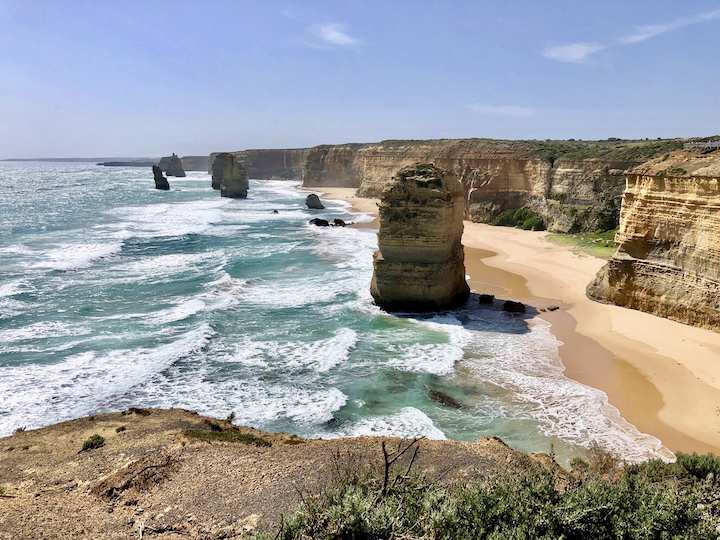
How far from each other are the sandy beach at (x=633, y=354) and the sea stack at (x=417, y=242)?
4.58 metres

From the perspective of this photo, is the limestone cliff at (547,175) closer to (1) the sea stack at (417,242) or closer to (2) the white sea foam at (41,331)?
(1) the sea stack at (417,242)

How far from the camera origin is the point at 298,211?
199ft

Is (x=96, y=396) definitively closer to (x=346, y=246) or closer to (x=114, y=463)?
(x=114, y=463)

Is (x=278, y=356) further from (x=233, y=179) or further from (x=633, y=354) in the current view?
(x=233, y=179)

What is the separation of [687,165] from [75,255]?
34.7 m

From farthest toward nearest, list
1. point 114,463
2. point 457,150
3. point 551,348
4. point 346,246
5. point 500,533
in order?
1. point 457,150
2. point 346,246
3. point 551,348
4. point 114,463
5. point 500,533

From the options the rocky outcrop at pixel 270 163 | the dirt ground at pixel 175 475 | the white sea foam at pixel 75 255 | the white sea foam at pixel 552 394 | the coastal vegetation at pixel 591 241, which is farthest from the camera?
the rocky outcrop at pixel 270 163

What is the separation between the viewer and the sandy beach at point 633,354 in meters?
12.6

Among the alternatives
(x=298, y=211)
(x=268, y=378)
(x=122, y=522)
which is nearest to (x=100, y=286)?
(x=268, y=378)

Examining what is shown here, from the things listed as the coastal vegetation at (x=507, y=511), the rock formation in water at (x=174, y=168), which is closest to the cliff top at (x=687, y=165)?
the coastal vegetation at (x=507, y=511)

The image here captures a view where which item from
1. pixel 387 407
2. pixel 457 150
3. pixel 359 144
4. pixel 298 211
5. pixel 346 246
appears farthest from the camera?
pixel 359 144

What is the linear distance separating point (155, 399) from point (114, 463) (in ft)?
16.1

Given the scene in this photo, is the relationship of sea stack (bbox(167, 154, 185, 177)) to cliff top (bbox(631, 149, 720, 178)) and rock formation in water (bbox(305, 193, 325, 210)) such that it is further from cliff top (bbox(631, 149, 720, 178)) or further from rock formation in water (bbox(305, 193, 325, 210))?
cliff top (bbox(631, 149, 720, 178))

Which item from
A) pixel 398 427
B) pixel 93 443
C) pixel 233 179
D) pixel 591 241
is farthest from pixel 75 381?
pixel 233 179
